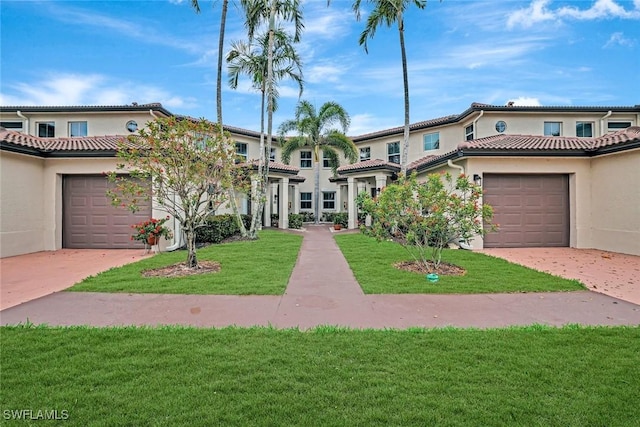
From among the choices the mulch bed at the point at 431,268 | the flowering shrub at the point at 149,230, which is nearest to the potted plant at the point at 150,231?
the flowering shrub at the point at 149,230

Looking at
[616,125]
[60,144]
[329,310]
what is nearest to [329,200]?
[60,144]

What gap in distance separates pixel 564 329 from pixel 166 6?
624 inches

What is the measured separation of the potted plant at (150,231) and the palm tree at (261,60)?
4.18 m

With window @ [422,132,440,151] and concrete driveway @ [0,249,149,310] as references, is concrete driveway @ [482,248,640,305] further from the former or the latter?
concrete driveway @ [0,249,149,310]

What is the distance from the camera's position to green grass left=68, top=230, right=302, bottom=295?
264 inches

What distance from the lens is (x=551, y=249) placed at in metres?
13.0

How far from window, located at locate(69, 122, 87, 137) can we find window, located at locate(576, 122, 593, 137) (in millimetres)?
27336

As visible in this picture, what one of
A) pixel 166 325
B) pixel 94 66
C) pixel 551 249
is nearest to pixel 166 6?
pixel 94 66

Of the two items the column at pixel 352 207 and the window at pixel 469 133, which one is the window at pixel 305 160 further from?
the window at pixel 469 133

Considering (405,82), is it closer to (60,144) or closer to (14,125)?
(60,144)

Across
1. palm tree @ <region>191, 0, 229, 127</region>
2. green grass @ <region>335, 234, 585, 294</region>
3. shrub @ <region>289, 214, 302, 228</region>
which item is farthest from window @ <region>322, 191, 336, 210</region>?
green grass @ <region>335, 234, 585, 294</region>

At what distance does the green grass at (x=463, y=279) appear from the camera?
6.78 m

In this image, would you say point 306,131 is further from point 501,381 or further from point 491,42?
point 501,381

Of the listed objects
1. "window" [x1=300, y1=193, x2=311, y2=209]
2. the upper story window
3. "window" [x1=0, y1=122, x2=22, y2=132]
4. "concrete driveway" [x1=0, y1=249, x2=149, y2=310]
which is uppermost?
"window" [x1=0, y1=122, x2=22, y2=132]
